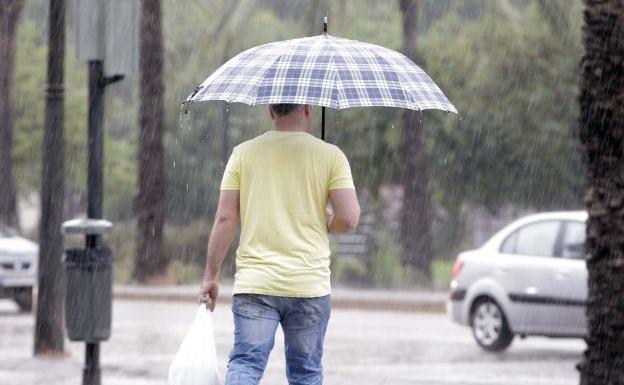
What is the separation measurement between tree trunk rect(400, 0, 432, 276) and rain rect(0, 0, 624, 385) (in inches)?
1.8

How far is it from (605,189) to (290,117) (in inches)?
92.0

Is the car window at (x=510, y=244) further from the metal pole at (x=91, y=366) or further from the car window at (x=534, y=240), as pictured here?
the metal pole at (x=91, y=366)

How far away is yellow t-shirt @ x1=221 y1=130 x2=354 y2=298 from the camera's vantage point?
18.7 ft

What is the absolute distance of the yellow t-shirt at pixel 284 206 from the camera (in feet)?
18.7

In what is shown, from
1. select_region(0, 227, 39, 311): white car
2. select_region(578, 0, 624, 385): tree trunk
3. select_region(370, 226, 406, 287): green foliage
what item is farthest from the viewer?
select_region(370, 226, 406, 287): green foliage

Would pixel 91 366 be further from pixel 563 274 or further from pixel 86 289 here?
pixel 563 274

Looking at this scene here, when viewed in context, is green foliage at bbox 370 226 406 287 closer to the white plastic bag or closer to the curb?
the curb

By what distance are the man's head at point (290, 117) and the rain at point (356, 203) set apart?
1 centimetres

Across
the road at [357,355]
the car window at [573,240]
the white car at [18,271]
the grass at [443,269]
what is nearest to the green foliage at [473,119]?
the grass at [443,269]

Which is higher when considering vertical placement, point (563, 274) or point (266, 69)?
point (266, 69)

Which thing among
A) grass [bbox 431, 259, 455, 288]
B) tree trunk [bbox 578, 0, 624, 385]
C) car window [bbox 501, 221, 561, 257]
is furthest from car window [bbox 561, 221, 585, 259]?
grass [bbox 431, 259, 455, 288]

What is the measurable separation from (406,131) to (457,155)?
18.3 ft

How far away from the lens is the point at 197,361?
18.9 ft

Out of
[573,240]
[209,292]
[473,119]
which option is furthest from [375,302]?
[209,292]
